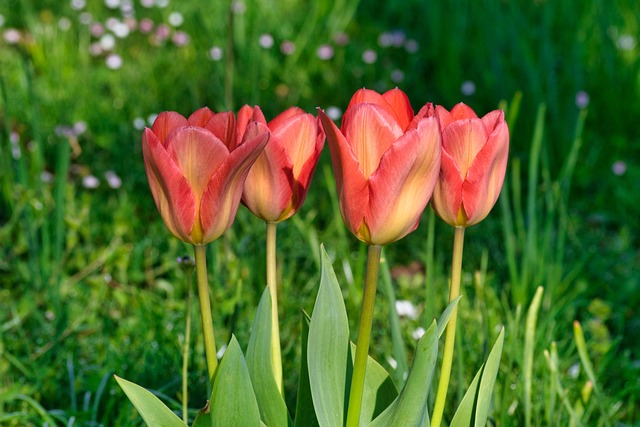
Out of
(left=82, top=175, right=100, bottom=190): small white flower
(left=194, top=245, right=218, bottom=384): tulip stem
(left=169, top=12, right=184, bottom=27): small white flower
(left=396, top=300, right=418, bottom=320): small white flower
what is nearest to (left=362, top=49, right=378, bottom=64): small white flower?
(left=169, top=12, right=184, bottom=27): small white flower

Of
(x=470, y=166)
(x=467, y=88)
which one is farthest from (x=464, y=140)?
(x=467, y=88)

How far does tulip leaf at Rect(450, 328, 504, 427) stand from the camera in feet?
2.97

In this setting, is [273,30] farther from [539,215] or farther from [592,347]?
[592,347]

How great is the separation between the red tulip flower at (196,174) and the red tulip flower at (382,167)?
0.08 metres

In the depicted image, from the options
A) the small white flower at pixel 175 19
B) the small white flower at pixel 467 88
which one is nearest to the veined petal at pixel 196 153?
the small white flower at pixel 467 88

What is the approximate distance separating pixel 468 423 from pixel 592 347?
1.00 metres

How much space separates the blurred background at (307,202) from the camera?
5.23ft

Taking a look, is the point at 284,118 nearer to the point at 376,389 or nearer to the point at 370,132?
the point at 370,132

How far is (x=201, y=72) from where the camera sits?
9.71 feet

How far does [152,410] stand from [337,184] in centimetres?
31

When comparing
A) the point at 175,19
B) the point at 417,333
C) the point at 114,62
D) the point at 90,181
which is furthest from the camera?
the point at 175,19

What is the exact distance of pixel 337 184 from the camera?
0.83 metres

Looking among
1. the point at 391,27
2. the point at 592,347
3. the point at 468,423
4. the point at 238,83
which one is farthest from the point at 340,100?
the point at 468,423

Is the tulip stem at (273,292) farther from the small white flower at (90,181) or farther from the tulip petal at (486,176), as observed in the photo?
the small white flower at (90,181)
